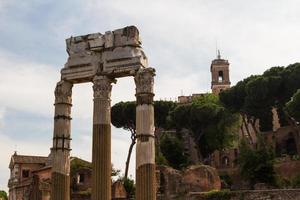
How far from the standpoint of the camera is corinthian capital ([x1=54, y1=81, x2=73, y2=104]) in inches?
559

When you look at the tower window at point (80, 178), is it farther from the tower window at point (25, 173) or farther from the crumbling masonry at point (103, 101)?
the crumbling masonry at point (103, 101)

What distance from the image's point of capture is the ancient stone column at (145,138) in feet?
41.4

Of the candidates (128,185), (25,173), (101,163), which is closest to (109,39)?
(101,163)

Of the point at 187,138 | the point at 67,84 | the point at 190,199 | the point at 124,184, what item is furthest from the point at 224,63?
the point at 67,84

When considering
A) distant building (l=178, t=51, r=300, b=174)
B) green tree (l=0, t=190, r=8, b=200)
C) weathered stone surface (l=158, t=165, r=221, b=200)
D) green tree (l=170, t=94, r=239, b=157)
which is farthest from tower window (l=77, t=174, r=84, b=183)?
green tree (l=0, t=190, r=8, b=200)

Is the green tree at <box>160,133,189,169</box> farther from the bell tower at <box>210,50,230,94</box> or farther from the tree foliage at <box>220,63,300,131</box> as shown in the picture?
the bell tower at <box>210,50,230,94</box>

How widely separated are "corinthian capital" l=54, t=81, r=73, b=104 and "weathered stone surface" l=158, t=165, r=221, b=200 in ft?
47.1

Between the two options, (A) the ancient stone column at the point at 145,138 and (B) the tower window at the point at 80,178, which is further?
(B) the tower window at the point at 80,178

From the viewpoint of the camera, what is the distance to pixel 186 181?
1138 inches

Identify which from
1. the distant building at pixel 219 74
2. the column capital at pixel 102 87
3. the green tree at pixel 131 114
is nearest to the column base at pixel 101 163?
the column capital at pixel 102 87

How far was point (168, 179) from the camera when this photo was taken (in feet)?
95.5

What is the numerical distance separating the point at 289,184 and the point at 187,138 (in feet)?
62.7

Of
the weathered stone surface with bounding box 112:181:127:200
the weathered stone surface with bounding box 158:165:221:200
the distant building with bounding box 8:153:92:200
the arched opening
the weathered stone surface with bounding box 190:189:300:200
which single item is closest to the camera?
the weathered stone surface with bounding box 190:189:300:200

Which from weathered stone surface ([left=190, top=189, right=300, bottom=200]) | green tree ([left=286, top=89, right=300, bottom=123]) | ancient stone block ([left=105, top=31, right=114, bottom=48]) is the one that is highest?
green tree ([left=286, top=89, right=300, bottom=123])
